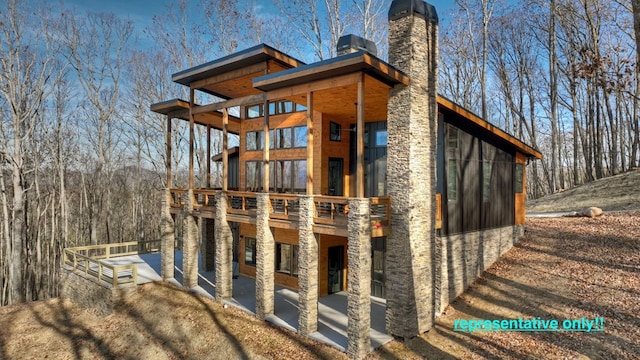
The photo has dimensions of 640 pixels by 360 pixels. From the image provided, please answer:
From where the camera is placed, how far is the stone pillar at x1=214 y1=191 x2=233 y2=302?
43.8 feet

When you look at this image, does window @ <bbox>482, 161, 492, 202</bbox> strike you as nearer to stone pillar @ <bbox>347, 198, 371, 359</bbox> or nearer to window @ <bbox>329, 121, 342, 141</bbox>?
window @ <bbox>329, 121, 342, 141</bbox>

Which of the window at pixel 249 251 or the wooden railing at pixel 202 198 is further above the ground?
the wooden railing at pixel 202 198

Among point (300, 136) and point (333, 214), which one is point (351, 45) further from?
point (333, 214)

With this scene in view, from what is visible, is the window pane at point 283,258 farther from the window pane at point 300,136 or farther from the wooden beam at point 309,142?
the wooden beam at point 309,142

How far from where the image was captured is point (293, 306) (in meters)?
12.8

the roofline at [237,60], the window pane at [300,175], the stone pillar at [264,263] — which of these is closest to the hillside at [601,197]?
the window pane at [300,175]

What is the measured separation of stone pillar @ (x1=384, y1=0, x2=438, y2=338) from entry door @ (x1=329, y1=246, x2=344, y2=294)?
158 inches

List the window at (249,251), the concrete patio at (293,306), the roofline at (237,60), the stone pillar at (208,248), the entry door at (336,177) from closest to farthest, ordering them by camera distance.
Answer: the concrete patio at (293,306) → the roofline at (237,60) → the entry door at (336,177) → the window at (249,251) → the stone pillar at (208,248)

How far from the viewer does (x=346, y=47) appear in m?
13.9

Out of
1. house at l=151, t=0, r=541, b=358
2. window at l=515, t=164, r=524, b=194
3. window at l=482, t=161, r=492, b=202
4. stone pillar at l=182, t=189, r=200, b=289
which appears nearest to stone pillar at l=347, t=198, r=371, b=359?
house at l=151, t=0, r=541, b=358

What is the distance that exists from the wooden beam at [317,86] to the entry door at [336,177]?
12.8ft

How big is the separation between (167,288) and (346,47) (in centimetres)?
1274

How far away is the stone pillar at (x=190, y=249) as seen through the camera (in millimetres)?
14750

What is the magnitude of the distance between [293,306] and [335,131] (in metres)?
7.19
